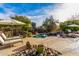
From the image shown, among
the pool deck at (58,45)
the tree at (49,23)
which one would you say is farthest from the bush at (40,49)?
the tree at (49,23)

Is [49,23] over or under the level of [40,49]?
over

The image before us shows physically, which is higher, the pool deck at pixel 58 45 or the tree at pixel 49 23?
the tree at pixel 49 23

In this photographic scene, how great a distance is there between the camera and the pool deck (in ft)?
5.61

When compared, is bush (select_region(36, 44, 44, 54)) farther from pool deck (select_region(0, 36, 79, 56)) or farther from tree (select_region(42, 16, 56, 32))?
tree (select_region(42, 16, 56, 32))

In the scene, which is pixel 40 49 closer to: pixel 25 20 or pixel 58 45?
pixel 58 45

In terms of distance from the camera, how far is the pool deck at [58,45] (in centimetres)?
171

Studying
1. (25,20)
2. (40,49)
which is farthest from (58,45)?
(25,20)

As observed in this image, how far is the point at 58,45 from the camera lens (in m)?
1.72

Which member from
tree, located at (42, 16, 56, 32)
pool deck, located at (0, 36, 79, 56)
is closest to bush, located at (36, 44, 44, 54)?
pool deck, located at (0, 36, 79, 56)

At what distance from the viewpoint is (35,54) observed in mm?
1724

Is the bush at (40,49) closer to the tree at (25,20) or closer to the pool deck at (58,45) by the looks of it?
the pool deck at (58,45)

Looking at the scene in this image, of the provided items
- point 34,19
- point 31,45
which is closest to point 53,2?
point 34,19

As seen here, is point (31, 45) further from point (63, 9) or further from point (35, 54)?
point (63, 9)

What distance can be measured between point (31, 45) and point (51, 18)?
310mm
